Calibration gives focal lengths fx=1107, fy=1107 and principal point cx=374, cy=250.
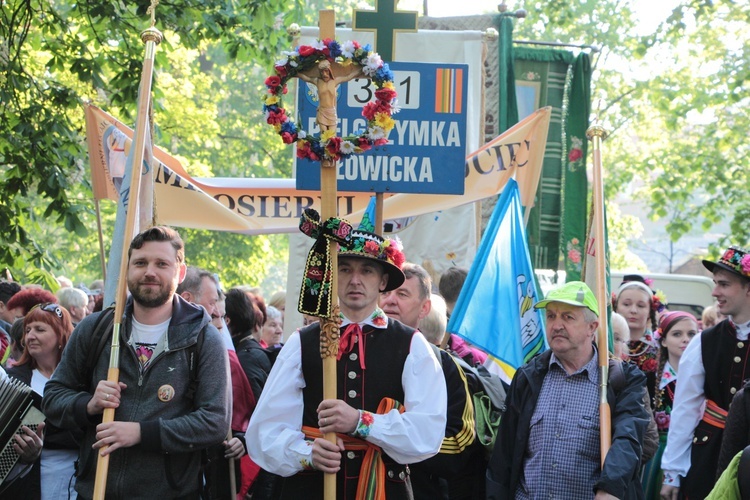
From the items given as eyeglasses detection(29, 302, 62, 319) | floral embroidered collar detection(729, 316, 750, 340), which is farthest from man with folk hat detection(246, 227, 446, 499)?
floral embroidered collar detection(729, 316, 750, 340)

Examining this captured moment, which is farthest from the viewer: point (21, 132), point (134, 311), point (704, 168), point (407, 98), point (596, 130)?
point (704, 168)

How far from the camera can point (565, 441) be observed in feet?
18.6

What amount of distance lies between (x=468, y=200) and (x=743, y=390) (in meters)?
3.72

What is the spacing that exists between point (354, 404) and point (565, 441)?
1.25 metres

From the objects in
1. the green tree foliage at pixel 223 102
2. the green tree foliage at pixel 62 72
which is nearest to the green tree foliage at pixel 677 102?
the green tree foliage at pixel 223 102

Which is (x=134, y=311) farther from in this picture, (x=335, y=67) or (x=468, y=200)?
(x=468, y=200)

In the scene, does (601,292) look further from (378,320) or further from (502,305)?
(378,320)

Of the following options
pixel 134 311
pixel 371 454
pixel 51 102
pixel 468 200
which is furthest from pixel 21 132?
pixel 371 454

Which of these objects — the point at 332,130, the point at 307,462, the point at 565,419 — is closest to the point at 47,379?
the point at 307,462

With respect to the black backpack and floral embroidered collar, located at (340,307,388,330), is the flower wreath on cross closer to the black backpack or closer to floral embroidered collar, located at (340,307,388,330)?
floral embroidered collar, located at (340,307,388,330)

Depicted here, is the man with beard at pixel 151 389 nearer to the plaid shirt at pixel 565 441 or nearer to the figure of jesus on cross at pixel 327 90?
the figure of jesus on cross at pixel 327 90

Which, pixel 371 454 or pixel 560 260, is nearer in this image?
pixel 371 454

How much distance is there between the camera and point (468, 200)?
30.1 ft

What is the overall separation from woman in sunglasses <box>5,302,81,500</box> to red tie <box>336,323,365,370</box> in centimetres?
182
